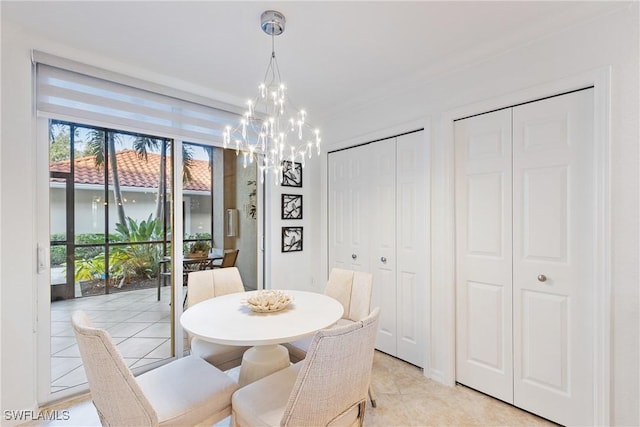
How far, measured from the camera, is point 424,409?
208cm

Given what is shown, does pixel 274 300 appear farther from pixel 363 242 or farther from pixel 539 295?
pixel 539 295

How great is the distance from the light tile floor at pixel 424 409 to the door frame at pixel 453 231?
7.0 inches

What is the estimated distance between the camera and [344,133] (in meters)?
3.35

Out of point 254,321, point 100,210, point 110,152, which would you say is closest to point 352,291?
point 254,321

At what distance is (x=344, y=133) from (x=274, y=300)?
216cm

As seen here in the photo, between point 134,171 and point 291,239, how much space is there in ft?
5.74

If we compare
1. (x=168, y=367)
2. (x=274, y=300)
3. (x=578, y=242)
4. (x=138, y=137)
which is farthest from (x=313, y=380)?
(x=138, y=137)

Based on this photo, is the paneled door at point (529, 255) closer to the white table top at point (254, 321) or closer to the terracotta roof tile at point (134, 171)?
the white table top at point (254, 321)

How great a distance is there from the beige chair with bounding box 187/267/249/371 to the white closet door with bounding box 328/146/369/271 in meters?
1.29

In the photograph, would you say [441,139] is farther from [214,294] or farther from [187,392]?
[187,392]

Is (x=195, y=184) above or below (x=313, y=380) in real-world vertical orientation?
above

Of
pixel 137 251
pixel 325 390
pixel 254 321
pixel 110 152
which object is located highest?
→ pixel 110 152

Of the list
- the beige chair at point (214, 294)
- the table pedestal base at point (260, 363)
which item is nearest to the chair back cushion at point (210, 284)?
the beige chair at point (214, 294)

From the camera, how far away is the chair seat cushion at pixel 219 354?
195 cm
